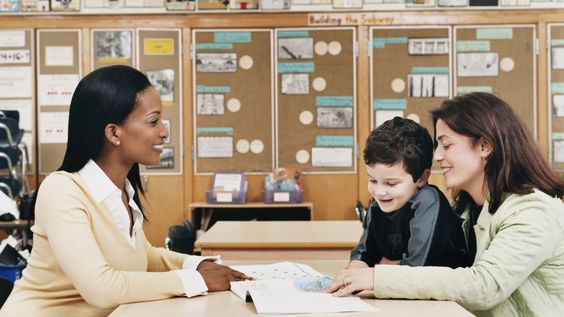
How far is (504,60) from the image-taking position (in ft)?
19.2

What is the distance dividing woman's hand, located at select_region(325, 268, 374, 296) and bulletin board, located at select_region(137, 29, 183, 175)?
4508 mm

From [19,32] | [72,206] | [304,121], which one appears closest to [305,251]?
[72,206]

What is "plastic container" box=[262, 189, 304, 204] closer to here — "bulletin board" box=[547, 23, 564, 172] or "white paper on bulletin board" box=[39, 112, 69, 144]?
"white paper on bulletin board" box=[39, 112, 69, 144]

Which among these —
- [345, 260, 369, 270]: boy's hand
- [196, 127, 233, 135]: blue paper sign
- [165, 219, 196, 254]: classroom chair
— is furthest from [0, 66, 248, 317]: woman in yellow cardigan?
[196, 127, 233, 135]: blue paper sign

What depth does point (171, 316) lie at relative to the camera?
4.80 ft

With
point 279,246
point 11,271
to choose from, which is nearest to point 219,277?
point 279,246

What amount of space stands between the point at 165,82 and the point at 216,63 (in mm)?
507

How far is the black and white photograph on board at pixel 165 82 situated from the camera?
5922 mm

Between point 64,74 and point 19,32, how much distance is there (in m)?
0.56

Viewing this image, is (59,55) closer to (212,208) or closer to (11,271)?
(212,208)

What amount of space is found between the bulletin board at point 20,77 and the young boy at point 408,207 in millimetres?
4749

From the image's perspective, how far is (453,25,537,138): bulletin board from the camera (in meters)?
5.83

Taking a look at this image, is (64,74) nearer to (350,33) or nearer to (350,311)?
(350,33)

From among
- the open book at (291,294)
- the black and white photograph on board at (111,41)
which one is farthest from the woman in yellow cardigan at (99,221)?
the black and white photograph on board at (111,41)
